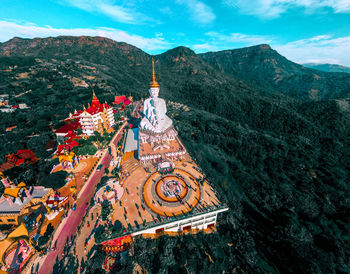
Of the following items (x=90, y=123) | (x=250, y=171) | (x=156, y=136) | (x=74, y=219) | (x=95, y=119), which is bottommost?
(x=250, y=171)

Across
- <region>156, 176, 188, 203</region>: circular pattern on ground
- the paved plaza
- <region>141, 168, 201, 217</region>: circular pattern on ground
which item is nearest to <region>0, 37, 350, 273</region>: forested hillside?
the paved plaza

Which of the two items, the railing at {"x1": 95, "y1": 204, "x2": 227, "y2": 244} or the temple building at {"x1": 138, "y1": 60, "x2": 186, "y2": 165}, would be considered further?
the temple building at {"x1": 138, "y1": 60, "x2": 186, "y2": 165}

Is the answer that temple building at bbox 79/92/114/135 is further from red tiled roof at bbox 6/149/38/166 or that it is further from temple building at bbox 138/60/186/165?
temple building at bbox 138/60/186/165

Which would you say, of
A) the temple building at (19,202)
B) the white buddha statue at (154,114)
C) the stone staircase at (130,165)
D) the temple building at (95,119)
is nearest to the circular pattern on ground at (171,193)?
the stone staircase at (130,165)

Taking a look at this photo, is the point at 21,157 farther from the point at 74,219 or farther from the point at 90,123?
the point at 74,219

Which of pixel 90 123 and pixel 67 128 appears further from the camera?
pixel 90 123

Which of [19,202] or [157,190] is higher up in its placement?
[19,202]

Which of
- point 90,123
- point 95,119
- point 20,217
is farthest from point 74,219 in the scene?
point 95,119
